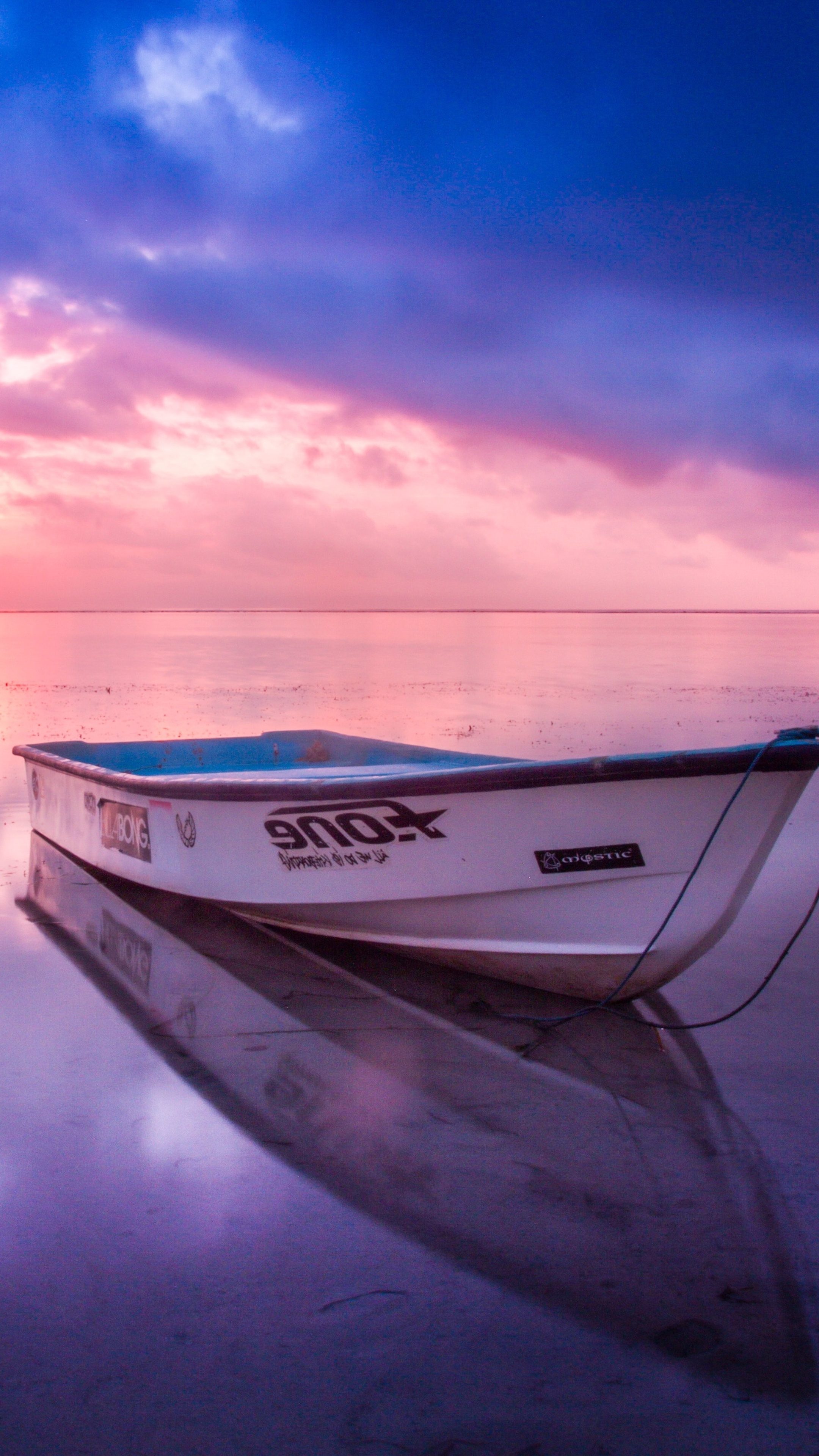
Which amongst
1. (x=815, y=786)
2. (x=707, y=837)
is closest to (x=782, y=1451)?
(x=707, y=837)

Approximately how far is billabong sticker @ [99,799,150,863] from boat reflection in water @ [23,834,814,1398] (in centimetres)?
78

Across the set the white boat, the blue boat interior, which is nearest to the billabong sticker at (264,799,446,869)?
the white boat

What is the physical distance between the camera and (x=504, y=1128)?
12.1 ft

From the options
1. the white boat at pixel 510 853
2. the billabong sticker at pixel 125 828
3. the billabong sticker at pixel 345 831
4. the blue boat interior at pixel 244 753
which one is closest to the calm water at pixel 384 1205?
the white boat at pixel 510 853

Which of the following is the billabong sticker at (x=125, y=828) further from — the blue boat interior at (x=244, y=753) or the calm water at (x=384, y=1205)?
the blue boat interior at (x=244, y=753)

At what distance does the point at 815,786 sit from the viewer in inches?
428

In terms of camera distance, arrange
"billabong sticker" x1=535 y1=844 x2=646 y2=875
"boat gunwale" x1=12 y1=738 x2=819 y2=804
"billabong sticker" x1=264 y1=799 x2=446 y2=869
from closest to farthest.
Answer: "boat gunwale" x1=12 y1=738 x2=819 y2=804, "billabong sticker" x1=535 y1=844 x2=646 y2=875, "billabong sticker" x1=264 y1=799 x2=446 y2=869

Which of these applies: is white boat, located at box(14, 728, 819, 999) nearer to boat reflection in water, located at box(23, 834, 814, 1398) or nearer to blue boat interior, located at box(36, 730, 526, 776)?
boat reflection in water, located at box(23, 834, 814, 1398)

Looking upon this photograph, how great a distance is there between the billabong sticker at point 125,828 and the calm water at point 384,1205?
488 mm

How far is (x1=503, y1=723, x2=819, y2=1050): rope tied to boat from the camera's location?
411cm

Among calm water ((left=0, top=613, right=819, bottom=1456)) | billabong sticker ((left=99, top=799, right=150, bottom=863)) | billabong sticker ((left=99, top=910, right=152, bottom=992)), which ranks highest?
billabong sticker ((left=99, top=799, right=150, bottom=863))

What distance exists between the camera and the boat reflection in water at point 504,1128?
2.74 metres

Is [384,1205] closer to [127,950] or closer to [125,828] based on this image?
[127,950]

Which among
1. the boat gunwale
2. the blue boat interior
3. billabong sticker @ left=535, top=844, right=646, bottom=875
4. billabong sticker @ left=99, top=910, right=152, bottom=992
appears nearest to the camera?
the boat gunwale
